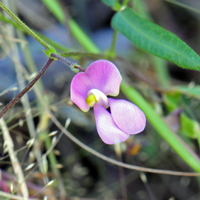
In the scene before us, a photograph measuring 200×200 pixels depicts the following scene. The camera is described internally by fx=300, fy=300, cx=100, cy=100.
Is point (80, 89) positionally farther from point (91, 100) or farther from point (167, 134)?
point (167, 134)

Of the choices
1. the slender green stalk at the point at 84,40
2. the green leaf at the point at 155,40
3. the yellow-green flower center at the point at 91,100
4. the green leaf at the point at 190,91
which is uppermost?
the yellow-green flower center at the point at 91,100

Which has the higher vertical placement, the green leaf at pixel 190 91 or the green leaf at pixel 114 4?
the green leaf at pixel 114 4

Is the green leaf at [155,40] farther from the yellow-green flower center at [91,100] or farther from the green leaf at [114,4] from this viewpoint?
the yellow-green flower center at [91,100]

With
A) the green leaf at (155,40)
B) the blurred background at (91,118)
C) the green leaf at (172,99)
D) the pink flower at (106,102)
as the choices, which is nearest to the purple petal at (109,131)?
the pink flower at (106,102)

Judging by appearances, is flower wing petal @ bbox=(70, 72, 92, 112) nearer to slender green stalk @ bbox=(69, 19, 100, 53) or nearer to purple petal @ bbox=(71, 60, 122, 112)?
purple petal @ bbox=(71, 60, 122, 112)

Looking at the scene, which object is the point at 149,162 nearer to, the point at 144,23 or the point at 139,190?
the point at 139,190

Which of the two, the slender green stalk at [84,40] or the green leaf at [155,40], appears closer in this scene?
the green leaf at [155,40]
